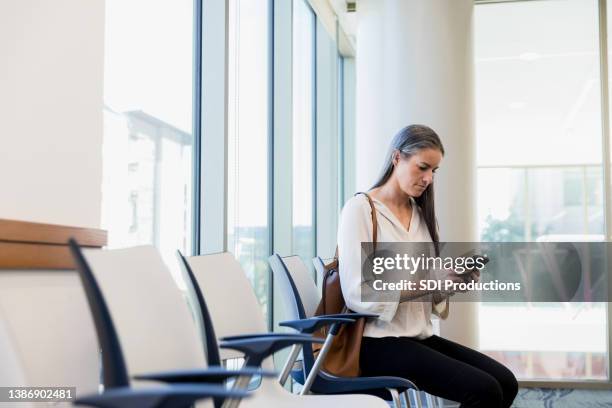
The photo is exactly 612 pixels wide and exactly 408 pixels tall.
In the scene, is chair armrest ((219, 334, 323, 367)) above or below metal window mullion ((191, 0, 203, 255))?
below

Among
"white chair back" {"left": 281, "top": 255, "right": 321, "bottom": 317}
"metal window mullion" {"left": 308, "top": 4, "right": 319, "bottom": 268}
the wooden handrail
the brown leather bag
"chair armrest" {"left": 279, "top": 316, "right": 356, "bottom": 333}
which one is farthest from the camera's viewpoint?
"metal window mullion" {"left": 308, "top": 4, "right": 319, "bottom": 268}

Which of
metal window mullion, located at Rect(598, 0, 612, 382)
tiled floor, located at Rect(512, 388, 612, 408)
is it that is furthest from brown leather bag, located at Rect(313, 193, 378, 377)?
metal window mullion, located at Rect(598, 0, 612, 382)

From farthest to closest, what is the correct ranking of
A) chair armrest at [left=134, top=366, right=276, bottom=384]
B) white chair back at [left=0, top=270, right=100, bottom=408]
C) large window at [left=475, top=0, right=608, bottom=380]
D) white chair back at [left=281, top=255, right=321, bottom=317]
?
large window at [left=475, top=0, right=608, bottom=380] → white chair back at [left=281, top=255, right=321, bottom=317] → white chair back at [left=0, top=270, right=100, bottom=408] → chair armrest at [left=134, top=366, right=276, bottom=384]

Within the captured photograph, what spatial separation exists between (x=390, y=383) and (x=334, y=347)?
0.22 m

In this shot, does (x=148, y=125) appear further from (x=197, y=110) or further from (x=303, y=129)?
(x=303, y=129)

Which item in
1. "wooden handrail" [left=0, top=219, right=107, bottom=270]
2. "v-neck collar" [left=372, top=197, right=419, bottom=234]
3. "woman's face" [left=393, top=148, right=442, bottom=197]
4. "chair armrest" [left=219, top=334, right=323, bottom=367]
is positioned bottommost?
"chair armrest" [left=219, top=334, right=323, bottom=367]

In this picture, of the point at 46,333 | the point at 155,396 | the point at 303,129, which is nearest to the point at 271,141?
the point at 303,129

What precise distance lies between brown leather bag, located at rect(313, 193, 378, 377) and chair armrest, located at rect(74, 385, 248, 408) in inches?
47.7

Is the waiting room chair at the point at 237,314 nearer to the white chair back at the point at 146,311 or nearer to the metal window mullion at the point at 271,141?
the white chair back at the point at 146,311

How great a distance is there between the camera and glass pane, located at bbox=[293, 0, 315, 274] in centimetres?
433

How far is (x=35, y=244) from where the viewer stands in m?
1.23

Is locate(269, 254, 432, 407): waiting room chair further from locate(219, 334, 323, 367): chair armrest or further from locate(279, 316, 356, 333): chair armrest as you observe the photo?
locate(219, 334, 323, 367): chair armrest

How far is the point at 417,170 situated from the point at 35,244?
1321mm

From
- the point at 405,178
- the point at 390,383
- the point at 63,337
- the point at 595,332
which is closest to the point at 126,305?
the point at 63,337
